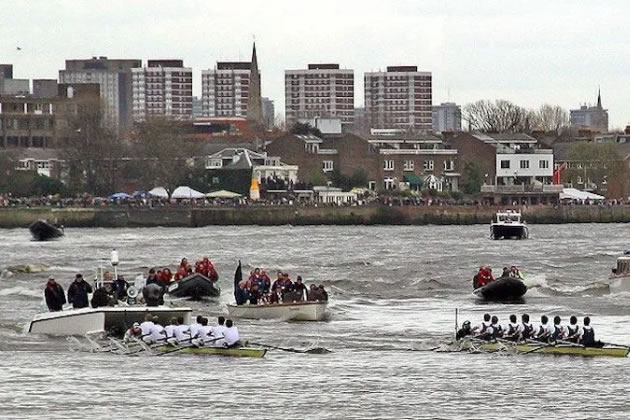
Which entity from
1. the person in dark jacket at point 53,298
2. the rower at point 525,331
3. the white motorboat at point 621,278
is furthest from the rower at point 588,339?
the white motorboat at point 621,278

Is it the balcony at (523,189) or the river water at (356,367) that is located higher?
the balcony at (523,189)

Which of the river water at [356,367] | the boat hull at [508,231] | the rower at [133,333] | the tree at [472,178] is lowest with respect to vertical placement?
the river water at [356,367]

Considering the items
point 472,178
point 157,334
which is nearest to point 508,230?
point 472,178

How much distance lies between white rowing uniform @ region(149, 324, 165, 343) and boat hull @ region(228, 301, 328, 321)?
9520 mm

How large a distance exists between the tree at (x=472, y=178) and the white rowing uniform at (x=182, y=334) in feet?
417

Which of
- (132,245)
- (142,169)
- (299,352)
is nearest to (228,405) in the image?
(299,352)

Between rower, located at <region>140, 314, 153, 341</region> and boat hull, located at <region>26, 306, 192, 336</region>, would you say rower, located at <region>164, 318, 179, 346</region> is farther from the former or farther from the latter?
boat hull, located at <region>26, 306, 192, 336</region>

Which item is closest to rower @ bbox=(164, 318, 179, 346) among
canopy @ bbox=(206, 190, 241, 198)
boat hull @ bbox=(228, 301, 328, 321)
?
boat hull @ bbox=(228, 301, 328, 321)

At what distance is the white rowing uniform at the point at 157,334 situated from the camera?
4894cm

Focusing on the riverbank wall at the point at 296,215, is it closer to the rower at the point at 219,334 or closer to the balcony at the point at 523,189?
the balcony at the point at 523,189

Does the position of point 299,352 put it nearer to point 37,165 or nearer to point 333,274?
point 333,274

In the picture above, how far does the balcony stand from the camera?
170 metres

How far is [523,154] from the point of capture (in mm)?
181500

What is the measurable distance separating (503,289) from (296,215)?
305 feet
